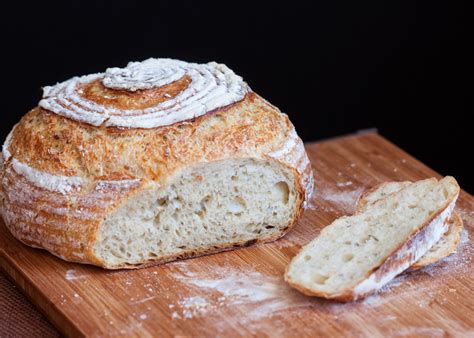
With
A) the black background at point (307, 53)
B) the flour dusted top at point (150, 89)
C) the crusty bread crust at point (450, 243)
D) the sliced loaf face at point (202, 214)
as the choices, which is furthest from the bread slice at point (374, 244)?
the black background at point (307, 53)

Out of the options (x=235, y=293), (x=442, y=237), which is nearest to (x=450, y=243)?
(x=442, y=237)

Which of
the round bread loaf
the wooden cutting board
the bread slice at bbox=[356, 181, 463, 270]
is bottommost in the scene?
the wooden cutting board

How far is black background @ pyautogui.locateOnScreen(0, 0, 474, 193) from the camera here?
624 centimetres

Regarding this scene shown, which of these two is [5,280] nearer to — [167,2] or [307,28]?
[167,2]

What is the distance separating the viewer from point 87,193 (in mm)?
3871

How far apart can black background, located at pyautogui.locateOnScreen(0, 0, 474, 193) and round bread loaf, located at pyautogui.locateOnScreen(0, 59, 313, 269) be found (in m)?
2.08

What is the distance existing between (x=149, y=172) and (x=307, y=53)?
10.8ft

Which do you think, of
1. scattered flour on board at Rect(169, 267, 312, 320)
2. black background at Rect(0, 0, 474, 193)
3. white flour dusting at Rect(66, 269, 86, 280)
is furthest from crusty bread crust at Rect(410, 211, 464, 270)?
black background at Rect(0, 0, 474, 193)

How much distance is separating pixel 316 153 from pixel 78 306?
6.16 ft

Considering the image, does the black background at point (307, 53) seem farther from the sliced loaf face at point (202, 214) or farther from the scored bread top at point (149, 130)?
the sliced loaf face at point (202, 214)

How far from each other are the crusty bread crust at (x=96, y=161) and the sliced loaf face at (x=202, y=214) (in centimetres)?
3

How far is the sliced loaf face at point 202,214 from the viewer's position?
12.9ft

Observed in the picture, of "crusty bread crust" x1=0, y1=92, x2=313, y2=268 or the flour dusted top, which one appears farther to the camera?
the flour dusted top

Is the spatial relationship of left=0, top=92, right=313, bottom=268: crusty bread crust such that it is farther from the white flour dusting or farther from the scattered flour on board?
the scattered flour on board
